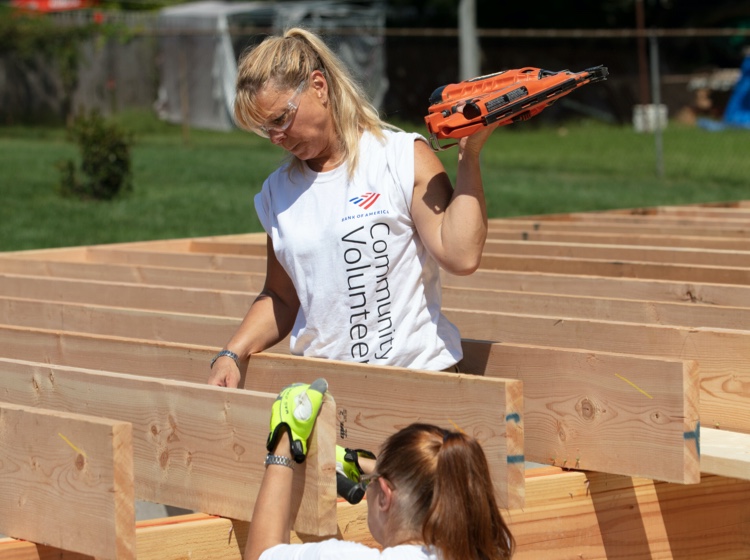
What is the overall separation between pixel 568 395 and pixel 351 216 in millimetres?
810

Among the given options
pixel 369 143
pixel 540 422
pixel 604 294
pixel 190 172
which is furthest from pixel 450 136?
pixel 190 172

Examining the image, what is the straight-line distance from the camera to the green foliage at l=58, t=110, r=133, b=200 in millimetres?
12836

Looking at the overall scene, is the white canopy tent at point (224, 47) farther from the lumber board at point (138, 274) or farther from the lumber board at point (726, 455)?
the lumber board at point (726, 455)

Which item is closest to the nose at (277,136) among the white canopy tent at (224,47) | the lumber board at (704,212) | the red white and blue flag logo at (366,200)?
the red white and blue flag logo at (366,200)

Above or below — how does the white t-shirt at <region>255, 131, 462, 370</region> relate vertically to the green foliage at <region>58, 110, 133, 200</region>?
below

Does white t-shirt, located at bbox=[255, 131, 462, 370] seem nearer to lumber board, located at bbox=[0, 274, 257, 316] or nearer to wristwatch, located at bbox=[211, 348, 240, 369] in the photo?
wristwatch, located at bbox=[211, 348, 240, 369]

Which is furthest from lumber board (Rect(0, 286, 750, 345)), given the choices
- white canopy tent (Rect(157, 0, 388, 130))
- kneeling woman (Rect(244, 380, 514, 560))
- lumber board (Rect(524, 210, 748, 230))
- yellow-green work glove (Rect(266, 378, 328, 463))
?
white canopy tent (Rect(157, 0, 388, 130))

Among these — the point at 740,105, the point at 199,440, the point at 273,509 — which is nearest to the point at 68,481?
the point at 199,440

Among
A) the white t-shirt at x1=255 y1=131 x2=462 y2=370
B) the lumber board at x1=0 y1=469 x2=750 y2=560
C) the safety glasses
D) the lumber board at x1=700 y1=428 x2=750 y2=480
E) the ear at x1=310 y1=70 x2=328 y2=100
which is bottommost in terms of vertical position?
the lumber board at x1=0 y1=469 x2=750 y2=560

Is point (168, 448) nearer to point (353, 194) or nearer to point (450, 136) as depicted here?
point (353, 194)

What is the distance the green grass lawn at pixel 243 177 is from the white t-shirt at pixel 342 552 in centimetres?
781

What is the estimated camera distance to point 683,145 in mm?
21219

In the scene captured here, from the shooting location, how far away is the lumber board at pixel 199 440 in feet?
9.03

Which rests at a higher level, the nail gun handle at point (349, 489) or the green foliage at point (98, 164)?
the green foliage at point (98, 164)
